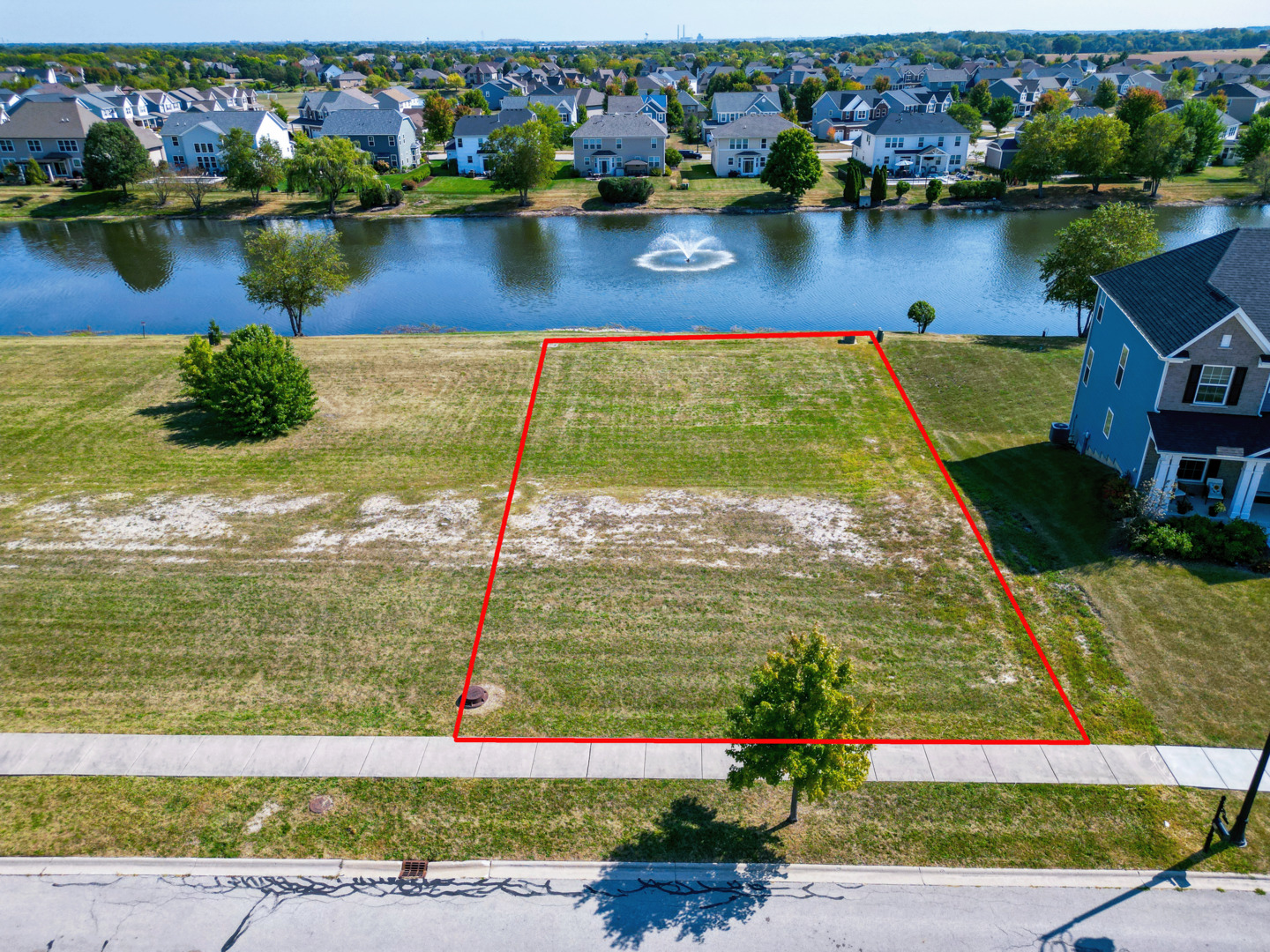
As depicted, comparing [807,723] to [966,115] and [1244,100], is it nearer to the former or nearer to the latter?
[966,115]

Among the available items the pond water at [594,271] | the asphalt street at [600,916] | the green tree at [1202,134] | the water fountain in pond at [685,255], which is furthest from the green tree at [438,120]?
the asphalt street at [600,916]

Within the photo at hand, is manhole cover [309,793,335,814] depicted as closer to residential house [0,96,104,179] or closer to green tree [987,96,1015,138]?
residential house [0,96,104,179]

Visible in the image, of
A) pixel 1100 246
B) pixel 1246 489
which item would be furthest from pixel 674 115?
pixel 1246 489

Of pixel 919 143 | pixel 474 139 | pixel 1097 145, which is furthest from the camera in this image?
pixel 474 139

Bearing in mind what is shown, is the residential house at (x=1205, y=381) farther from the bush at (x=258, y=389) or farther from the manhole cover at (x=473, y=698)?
the bush at (x=258, y=389)

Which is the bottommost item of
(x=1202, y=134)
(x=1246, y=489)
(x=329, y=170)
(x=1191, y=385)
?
(x=1246, y=489)

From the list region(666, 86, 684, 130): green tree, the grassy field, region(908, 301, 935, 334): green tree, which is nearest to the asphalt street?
the grassy field

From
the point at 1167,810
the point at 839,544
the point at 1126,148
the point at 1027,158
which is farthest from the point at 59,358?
the point at 1126,148
